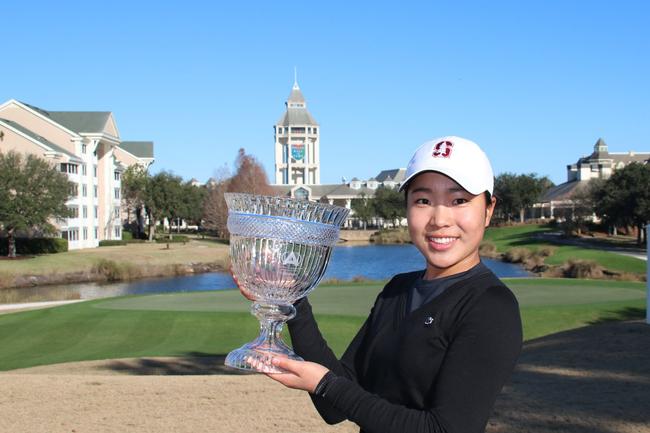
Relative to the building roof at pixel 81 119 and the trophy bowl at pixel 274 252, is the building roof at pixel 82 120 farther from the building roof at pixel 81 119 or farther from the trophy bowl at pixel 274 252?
the trophy bowl at pixel 274 252

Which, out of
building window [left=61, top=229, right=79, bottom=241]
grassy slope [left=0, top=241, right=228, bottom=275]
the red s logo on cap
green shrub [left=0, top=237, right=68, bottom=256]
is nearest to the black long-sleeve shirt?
the red s logo on cap

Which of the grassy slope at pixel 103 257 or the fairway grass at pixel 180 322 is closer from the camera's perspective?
the fairway grass at pixel 180 322

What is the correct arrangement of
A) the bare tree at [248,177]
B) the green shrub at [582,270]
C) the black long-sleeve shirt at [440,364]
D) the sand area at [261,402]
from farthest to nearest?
the bare tree at [248,177] → the green shrub at [582,270] → the sand area at [261,402] → the black long-sleeve shirt at [440,364]

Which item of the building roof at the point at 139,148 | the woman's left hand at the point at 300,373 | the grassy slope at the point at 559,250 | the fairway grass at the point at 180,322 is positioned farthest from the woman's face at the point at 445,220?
the building roof at the point at 139,148

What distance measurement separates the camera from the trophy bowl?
2570mm

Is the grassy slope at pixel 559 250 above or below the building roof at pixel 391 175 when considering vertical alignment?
below

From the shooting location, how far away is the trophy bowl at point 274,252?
2.57 m

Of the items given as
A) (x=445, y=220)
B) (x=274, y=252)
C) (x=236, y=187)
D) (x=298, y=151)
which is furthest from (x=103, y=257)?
(x=298, y=151)

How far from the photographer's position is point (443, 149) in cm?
245


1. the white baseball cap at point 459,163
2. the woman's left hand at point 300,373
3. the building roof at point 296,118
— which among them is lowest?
the woman's left hand at point 300,373

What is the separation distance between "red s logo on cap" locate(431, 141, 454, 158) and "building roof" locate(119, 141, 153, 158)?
98743 mm

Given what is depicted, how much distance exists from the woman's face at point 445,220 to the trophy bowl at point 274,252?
0.32 m

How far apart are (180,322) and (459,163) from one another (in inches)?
592

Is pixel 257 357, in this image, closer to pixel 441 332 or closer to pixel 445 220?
pixel 441 332
